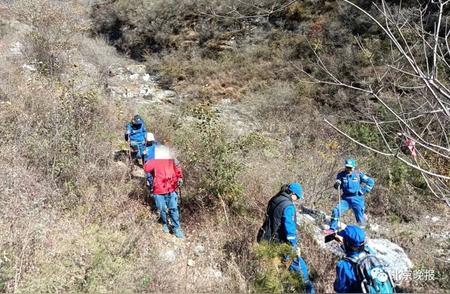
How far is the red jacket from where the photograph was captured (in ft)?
19.4

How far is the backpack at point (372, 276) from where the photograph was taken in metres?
3.00

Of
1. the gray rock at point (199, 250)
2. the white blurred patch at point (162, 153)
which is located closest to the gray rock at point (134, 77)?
the white blurred patch at point (162, 153)

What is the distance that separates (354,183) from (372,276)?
4.10 m

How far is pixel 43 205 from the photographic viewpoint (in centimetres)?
531

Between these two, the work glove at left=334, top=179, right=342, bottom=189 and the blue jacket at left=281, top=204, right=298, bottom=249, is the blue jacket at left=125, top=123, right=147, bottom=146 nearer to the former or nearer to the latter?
the work glove at left=334, top=179, right=342, bottom=189

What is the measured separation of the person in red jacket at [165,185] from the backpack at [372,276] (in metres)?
3.24

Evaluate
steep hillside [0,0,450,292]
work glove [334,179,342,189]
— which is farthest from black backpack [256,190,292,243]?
work glove [334,179,342,189]

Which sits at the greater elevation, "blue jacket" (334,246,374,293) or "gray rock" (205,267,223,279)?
"blue jacket" (334,246,374,293)

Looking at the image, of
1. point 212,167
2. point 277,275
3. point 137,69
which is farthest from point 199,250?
point 137,69

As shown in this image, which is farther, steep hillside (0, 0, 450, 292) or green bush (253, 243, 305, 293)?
steep hillside (0, 0, 450, 292)

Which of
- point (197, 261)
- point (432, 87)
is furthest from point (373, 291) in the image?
point (197, 261)

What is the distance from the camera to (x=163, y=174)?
593cm

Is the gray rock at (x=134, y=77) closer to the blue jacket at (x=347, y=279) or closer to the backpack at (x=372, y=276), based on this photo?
the blue jacket at (x=347, y=279)

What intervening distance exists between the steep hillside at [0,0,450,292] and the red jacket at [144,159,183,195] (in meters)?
0.46
